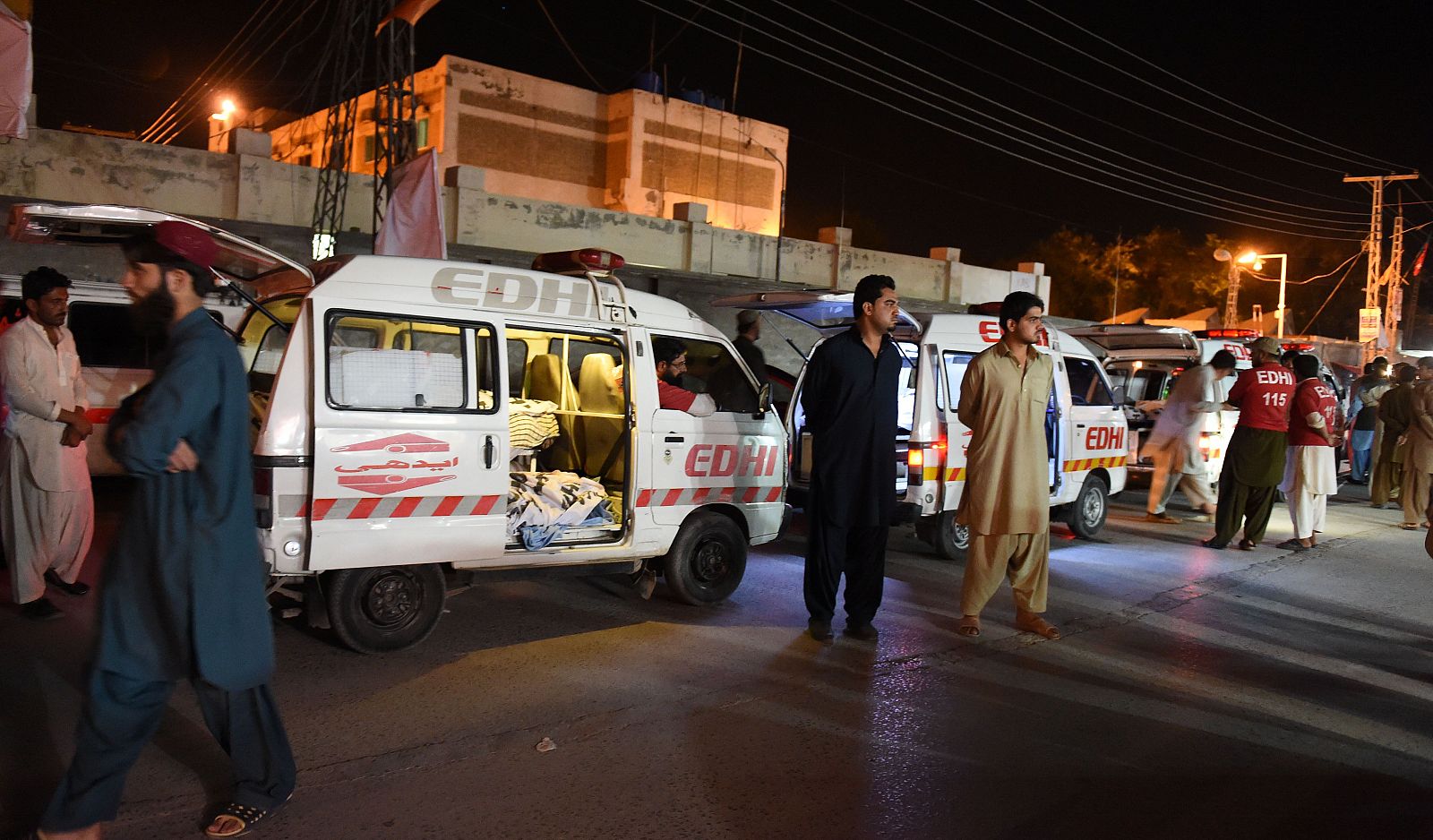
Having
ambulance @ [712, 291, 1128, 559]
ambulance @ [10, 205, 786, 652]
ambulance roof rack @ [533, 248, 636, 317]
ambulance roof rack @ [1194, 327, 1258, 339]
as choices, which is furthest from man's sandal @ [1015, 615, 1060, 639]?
ambulance roof rack @ [1194, 327, 1258, 339]

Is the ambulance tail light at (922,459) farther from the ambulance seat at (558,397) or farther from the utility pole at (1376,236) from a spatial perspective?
the utility pole at (1376,236)

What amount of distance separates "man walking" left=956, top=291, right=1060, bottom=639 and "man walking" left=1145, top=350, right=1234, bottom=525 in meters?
5.91

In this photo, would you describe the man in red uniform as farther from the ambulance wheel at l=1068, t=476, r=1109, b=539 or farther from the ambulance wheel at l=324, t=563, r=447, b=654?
the ambulance wheel at l=324, t=563, r=447, b=654

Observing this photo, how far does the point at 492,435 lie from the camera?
564 cm

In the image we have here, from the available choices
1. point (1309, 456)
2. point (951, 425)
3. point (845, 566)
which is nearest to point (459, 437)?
point (845, 566)

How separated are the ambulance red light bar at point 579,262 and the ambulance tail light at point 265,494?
214 centimetres

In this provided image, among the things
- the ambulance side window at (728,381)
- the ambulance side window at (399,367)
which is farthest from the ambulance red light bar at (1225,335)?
the ambulance side window at (399,367)

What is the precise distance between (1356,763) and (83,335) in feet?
34.3

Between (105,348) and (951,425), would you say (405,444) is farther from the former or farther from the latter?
(105,348)

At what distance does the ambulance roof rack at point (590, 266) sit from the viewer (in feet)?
20.8

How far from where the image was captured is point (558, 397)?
736 centimetres

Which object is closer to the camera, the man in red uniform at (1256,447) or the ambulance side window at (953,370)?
the ambulance side window at (953,370)

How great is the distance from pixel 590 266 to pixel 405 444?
1.74 metres

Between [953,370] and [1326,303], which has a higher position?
[1326,303]
